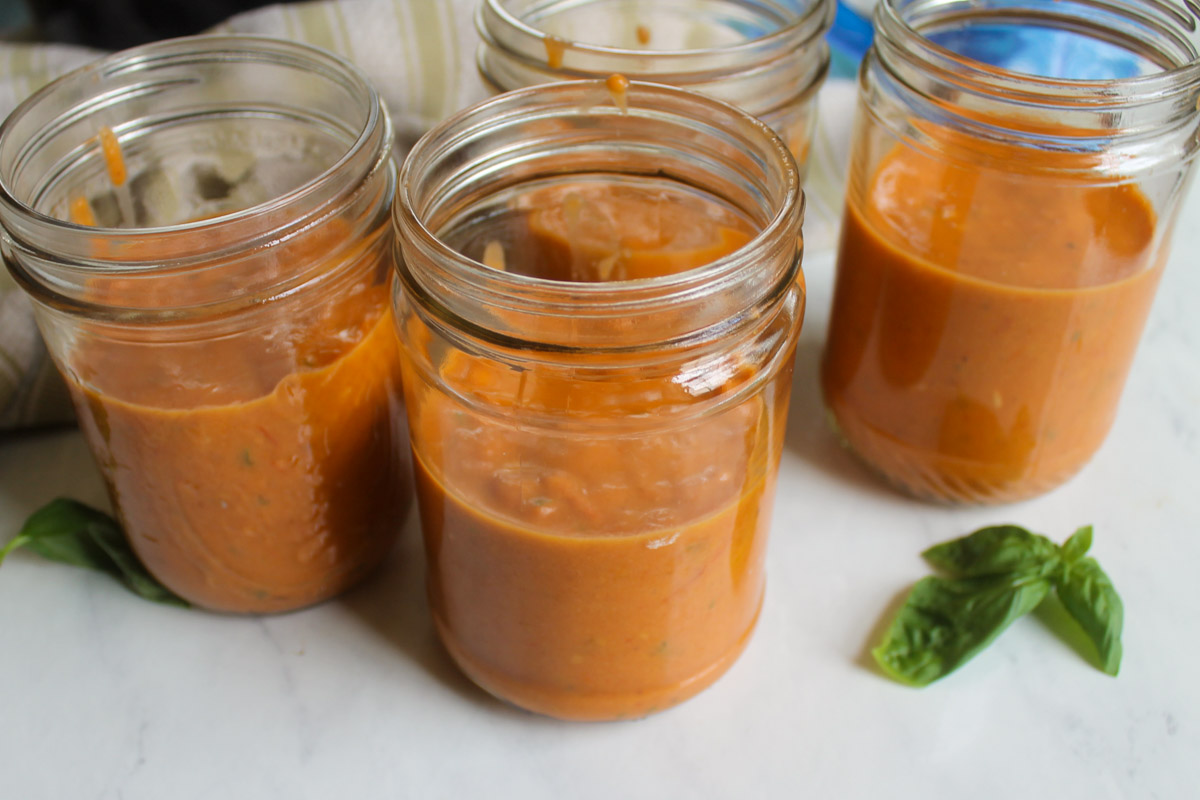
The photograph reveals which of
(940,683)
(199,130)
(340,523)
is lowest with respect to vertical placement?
(940,683)

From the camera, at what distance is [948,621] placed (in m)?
1.02

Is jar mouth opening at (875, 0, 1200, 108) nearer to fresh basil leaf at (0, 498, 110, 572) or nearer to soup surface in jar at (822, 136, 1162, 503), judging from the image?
soup surface in jar at (822, 136, 1162, 503)

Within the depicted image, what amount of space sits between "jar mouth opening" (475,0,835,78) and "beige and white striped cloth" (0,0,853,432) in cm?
34

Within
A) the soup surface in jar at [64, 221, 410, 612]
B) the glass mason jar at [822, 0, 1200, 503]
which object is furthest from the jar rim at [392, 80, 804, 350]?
the glass mason jar at [822, 0, 1200, 503]

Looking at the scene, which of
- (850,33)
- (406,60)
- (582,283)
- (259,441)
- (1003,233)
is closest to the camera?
(582,283)

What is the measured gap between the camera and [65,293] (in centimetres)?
83

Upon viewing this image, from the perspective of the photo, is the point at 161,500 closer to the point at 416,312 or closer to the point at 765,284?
the point at 416,312

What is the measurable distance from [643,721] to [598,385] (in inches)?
14.0

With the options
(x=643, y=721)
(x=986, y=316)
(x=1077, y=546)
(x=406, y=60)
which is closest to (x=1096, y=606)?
(x=1077, y=546)

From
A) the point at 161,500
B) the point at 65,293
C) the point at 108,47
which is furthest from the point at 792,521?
the point at 108,47

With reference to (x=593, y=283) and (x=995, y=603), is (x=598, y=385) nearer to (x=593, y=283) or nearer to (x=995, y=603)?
(x=593, y=283)

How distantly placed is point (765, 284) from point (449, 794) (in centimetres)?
50

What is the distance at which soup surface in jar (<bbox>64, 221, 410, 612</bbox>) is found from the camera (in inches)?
33.9

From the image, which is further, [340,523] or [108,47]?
[108,47]
